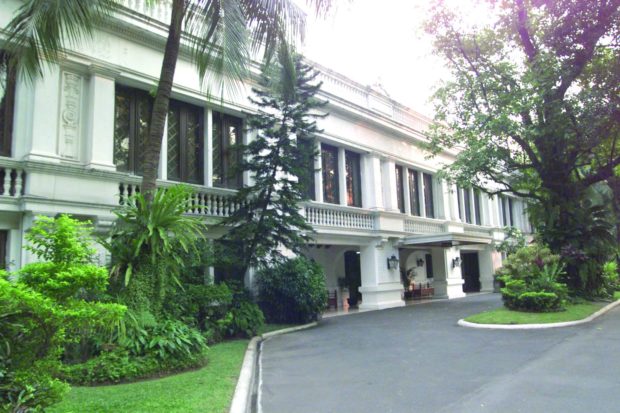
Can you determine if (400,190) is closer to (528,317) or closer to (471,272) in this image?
(528,317)

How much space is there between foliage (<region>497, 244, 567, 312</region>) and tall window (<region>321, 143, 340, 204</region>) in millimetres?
6763

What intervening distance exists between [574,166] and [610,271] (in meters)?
8.04

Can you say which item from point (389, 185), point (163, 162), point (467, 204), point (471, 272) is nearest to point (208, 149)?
point (163, 162)

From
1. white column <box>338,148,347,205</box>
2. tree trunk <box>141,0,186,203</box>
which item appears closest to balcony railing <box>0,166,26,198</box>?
tree trunk <box>141,0,186,203</box>

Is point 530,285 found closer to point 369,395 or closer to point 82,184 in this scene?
point 369,395

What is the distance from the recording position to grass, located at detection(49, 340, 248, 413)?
5845mm

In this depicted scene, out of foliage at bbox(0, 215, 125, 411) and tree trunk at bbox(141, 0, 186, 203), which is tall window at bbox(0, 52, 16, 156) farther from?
foliage at bbox(0, 215, 125, 411)

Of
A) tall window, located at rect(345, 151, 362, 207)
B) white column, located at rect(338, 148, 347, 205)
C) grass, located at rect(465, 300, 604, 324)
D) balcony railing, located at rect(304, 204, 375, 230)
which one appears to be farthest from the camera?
tall window, located at rect(345, 151, 362, 207)

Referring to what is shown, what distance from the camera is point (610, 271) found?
23.4 m

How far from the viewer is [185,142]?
47.0 ft

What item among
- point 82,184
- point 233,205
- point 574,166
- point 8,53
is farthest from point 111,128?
point 574,166

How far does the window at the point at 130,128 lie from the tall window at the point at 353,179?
30.2ft

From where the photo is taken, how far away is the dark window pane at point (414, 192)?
78.5 ft

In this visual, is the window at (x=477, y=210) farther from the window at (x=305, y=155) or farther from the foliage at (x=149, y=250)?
the foliage at (x=149, y=250)
